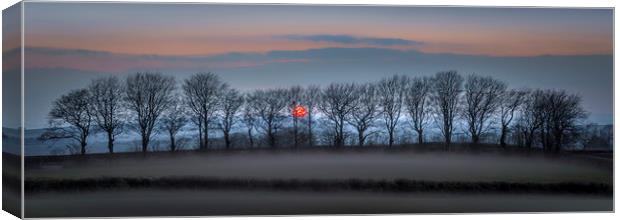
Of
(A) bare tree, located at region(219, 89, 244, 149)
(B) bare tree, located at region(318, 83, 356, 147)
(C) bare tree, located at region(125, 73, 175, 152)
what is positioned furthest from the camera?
(B) bare tree, located at region(318, 83, 356, 147)

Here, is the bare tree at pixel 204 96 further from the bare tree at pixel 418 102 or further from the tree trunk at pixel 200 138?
the bare tree at pixel 418 102

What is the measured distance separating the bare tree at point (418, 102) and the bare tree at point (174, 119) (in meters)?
3.08

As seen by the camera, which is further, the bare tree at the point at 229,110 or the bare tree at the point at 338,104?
the bare tree at the point at 338,104

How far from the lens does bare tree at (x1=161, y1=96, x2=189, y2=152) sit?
1662 centimetres

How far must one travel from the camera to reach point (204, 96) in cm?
1664

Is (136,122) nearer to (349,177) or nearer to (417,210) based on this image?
(349,177)

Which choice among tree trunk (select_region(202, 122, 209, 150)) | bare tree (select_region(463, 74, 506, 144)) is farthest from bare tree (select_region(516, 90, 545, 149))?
tree trunk (select_region(202, 122, 209, 150))

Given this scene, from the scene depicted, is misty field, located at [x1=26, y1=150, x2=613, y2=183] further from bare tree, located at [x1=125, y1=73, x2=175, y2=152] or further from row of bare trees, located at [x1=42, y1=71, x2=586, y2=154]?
bare tree, located at [x1=125, y1=73, x2=175, y2=152]

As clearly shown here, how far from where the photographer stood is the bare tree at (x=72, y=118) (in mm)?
16375

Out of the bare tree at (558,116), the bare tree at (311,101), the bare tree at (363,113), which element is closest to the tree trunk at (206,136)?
the bare tree at (311,101)

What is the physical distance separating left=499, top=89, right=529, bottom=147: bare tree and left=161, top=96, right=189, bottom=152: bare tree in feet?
14.4

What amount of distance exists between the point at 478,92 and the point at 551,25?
1398 millimetres

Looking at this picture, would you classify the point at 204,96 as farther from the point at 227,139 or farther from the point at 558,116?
the point at 558,116

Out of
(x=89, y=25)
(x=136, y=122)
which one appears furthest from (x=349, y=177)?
(x=89, y=25)
